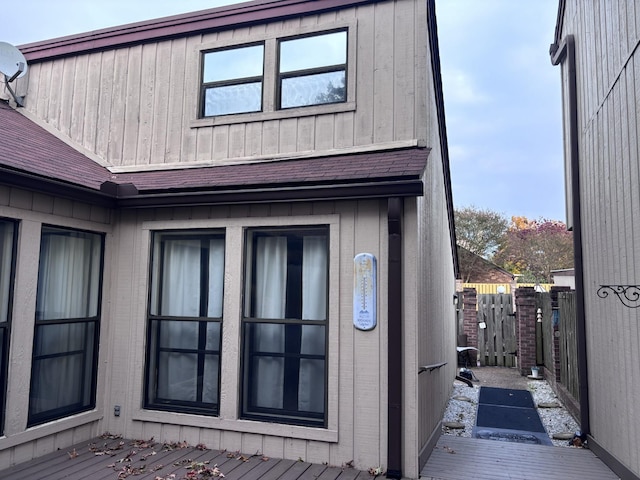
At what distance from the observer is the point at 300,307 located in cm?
502

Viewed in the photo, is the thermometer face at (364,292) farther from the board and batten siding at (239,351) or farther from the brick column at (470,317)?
the brick column at (470,317)

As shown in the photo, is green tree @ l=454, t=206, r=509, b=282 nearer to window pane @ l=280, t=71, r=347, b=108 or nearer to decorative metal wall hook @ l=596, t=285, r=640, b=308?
window pane @ l=280, t=71, r=347, b=108

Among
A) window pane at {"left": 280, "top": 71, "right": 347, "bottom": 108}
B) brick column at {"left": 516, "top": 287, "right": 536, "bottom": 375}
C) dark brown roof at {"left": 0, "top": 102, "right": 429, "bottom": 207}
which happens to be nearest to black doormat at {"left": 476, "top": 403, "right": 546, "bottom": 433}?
brick column at {"left": 516, "top": 287, "right": 536, "bottom": 375}

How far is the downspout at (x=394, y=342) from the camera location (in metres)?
Answer: 4.35

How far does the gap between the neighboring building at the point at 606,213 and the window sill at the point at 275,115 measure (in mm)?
2558

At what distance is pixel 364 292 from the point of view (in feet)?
15.3

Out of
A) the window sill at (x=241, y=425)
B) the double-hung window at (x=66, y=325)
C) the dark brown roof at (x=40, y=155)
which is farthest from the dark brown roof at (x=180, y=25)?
the window sill at (x=241, y=425)

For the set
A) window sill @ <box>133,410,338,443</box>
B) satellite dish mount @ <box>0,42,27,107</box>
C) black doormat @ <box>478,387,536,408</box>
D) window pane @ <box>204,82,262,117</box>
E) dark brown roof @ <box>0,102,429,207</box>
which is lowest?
black doormat @ <box>478,387,536,408</box>

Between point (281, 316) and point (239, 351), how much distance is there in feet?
1.82

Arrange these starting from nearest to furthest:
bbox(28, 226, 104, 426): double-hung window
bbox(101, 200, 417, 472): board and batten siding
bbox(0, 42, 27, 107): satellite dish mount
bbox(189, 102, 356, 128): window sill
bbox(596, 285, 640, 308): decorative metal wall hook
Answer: bbox(596, 285, 640, 308): decorative metal wall hook
bbox(101, 200, 417, 472): board and batten siding
bbox(28, 226, 104, 426): double-hung window
bbox(189, 102, 356, 128): window sill
bbox(0, 42, 27, 107): satellite dish mount

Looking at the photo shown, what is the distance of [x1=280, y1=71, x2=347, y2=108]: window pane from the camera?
5531 mm

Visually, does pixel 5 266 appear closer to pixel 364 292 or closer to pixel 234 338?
pixel 234 338

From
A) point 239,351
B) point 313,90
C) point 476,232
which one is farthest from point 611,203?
point 476,232

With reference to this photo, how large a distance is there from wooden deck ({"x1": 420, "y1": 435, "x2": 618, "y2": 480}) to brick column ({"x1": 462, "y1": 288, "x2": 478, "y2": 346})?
6.28 m
